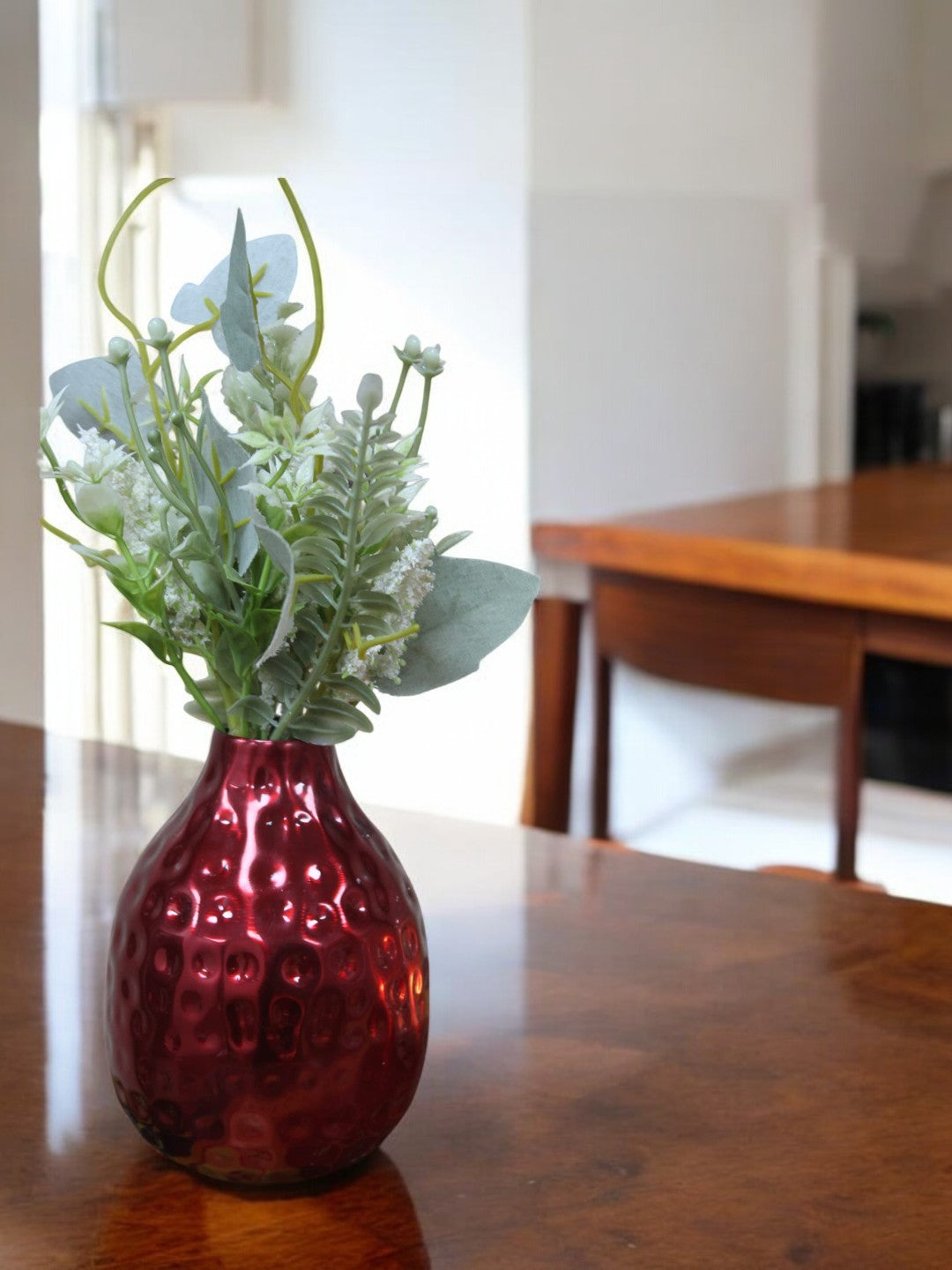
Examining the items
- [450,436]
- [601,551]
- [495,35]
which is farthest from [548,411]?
[495,35]

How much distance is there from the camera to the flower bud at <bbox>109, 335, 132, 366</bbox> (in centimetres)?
49

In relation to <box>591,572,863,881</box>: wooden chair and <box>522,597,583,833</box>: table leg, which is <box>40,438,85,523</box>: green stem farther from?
<box>591,572,863,881</box>: wooden chair

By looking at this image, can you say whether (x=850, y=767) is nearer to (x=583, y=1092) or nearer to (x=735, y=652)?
(x=735, y=652)

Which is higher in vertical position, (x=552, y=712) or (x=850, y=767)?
(x=552, y=712)

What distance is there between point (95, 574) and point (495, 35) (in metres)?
0.95

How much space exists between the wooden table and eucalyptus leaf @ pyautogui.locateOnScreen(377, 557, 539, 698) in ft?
3.72

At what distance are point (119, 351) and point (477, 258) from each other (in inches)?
80.3

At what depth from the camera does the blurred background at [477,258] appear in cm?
242

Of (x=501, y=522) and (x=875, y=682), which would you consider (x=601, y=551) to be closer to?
(x=501, y=522)

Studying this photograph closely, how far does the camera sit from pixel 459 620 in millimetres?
531

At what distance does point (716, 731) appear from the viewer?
117 inches

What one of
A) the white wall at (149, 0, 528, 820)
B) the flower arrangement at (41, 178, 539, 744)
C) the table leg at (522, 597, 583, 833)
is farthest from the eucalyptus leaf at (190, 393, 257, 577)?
the white wall at (149, 0, 528, 820)

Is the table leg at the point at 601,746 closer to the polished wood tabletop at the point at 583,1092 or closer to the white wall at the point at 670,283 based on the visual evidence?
the white wall at the point at 670,283

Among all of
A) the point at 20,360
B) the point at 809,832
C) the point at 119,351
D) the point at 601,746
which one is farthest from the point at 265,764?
the point at 809,832
